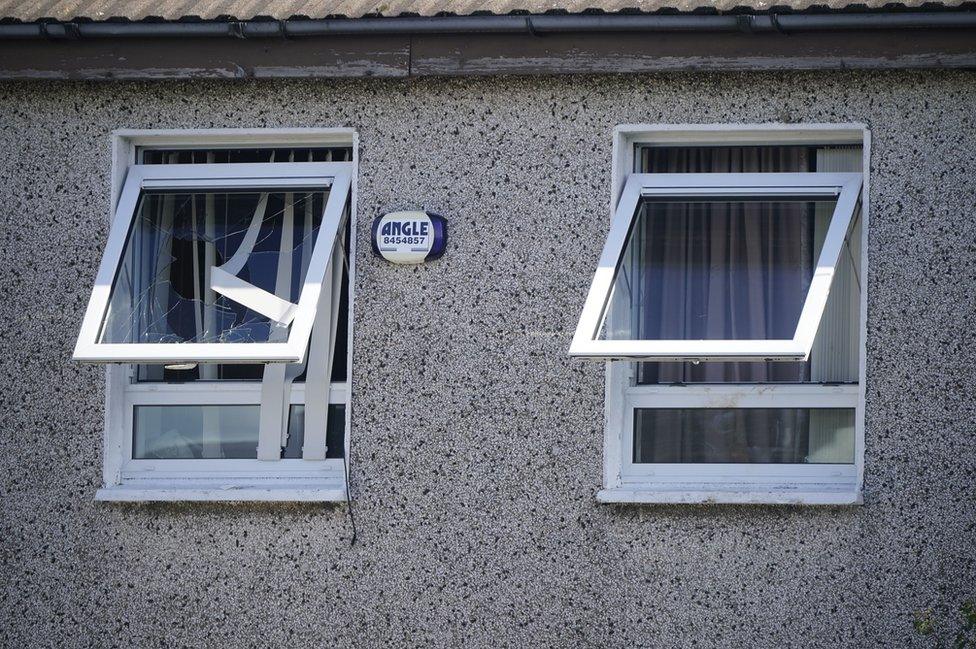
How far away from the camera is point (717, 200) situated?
6.46m

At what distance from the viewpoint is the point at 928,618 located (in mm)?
6094

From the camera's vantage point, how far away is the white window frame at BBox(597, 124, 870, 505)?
6266 millimetres

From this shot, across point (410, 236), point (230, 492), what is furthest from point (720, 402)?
point (230, 492)

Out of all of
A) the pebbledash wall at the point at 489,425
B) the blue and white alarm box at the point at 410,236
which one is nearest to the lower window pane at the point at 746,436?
the pebbledash wall at the point at 489,425

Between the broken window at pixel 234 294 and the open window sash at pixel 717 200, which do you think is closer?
the open window sash at pixel 717 200

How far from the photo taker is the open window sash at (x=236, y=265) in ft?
20.4

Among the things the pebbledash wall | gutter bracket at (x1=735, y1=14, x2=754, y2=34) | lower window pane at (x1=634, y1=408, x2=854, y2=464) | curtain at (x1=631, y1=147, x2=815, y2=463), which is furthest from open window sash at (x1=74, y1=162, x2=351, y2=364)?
gutter bracket at (x1=735, y1=14, x2=754, y2=34)

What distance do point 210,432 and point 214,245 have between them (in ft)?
3.11

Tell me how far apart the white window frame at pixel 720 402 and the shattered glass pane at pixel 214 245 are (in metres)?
1.62

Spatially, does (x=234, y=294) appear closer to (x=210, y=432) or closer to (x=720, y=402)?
(x=210, y=432)

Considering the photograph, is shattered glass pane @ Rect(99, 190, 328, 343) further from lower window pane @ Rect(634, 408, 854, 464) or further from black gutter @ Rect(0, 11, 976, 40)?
lower window pane @ Rect(634, 408, 854, 464)

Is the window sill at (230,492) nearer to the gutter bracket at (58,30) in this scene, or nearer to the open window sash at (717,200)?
the open window sash at (717,200)

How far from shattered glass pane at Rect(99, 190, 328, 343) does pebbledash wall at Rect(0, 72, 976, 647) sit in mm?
272

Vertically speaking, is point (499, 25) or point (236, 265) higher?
point (499, 25)
